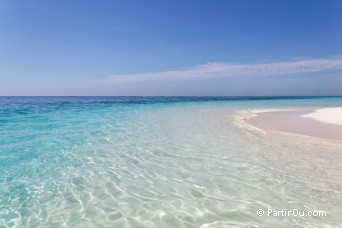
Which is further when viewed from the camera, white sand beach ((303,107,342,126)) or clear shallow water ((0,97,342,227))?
white sand beach ((303,107,342,126))

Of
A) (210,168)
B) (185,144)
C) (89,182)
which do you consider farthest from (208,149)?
(89,182)

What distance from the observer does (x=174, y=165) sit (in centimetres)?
656

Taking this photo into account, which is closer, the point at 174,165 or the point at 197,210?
the point at 197,210

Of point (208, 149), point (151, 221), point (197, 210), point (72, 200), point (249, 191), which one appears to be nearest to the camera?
point (151, 221)

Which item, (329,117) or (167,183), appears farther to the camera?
(329,117)

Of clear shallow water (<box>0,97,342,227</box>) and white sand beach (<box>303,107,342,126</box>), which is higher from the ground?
white sand beach (<box>303,107,342,126</box>)

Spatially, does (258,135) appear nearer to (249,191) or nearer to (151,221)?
(249,191)

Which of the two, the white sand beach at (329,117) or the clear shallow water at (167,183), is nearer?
the clear shallow water at (167,183)

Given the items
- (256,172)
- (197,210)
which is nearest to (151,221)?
(197,210)

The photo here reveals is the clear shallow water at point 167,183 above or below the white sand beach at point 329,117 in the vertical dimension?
below

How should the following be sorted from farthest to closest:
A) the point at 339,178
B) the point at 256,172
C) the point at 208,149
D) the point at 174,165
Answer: the point at 208,149, the point at 174,165, the point at 256,172, the point at 339,178

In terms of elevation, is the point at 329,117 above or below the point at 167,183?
above

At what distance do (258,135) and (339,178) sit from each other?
553 cm

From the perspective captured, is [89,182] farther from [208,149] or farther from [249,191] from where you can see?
[208,149]
